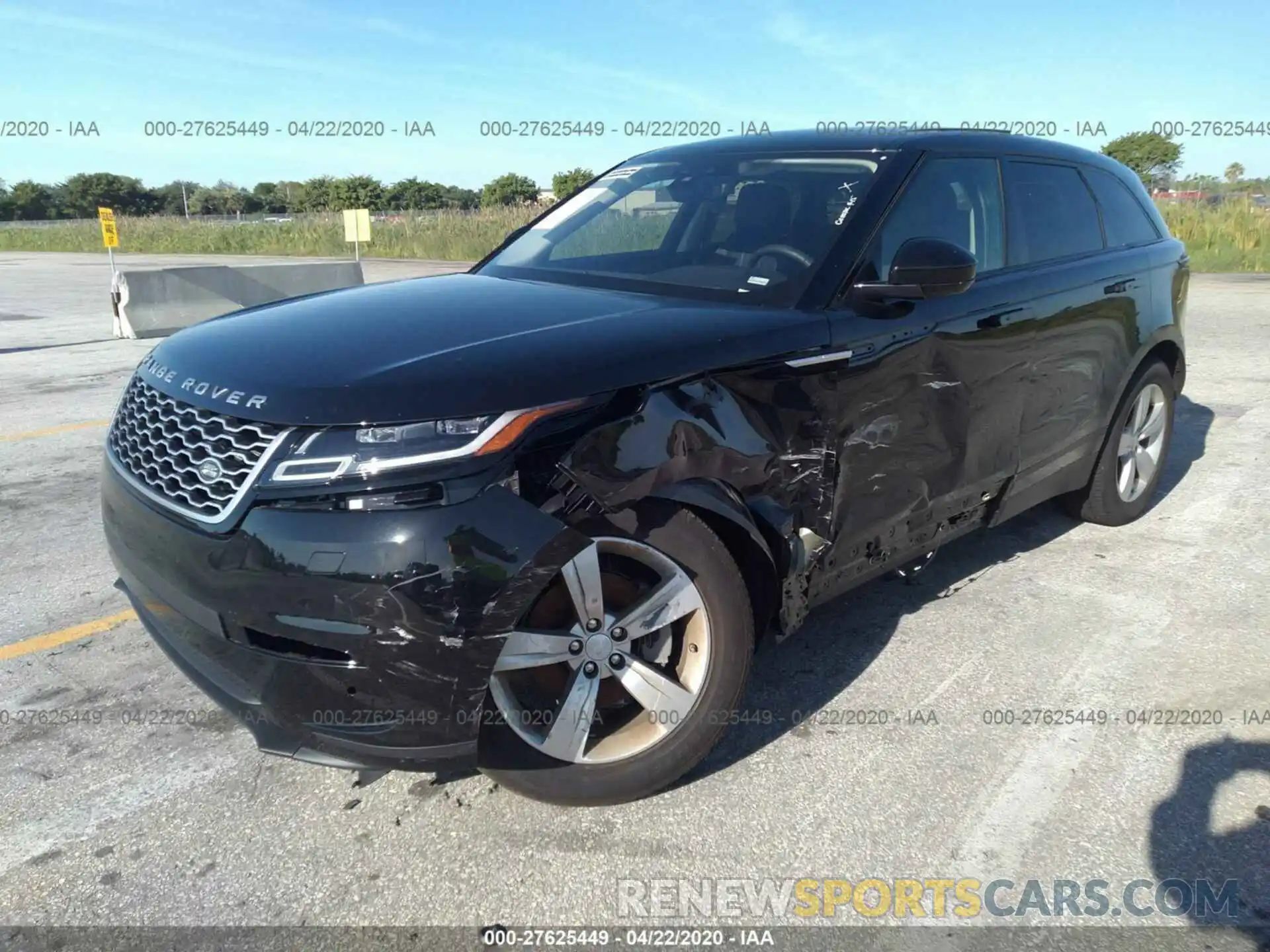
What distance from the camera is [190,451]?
2.33m

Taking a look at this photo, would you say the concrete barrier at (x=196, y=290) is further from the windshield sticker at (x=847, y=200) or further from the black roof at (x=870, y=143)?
the windshield sticker at (x=847, y=200)

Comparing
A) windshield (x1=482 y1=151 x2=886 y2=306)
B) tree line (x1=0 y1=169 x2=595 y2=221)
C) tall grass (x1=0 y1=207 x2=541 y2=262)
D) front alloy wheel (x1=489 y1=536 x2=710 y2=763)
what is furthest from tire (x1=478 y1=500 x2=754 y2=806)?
tree line (x1=0 y1=169 x2=595 y2=221)

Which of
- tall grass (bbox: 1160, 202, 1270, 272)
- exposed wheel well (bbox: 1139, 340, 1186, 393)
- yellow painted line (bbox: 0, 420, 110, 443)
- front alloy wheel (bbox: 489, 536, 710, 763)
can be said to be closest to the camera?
front alloy wheel (bbox: 489, 536, 710, 763)

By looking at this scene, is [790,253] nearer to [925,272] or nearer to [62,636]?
[925,272]

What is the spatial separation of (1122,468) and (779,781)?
3.10 meters

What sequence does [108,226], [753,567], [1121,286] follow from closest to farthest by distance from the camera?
[753,567] < [1121,286] < [108,226]

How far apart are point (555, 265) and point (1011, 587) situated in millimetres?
2424

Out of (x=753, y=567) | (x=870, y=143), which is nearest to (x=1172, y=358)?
(x=870, y=143)

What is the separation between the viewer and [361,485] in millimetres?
2086

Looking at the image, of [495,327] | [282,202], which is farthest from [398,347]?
[282,202]

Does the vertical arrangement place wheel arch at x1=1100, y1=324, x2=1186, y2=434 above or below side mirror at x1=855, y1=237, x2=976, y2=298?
below

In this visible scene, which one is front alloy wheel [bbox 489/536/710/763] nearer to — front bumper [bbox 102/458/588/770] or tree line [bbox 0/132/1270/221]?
front bumper [bbox 102/458/588/770]

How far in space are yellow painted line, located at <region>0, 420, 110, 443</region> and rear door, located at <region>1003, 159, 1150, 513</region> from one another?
6386 mm

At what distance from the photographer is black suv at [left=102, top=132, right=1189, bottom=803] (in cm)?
211
